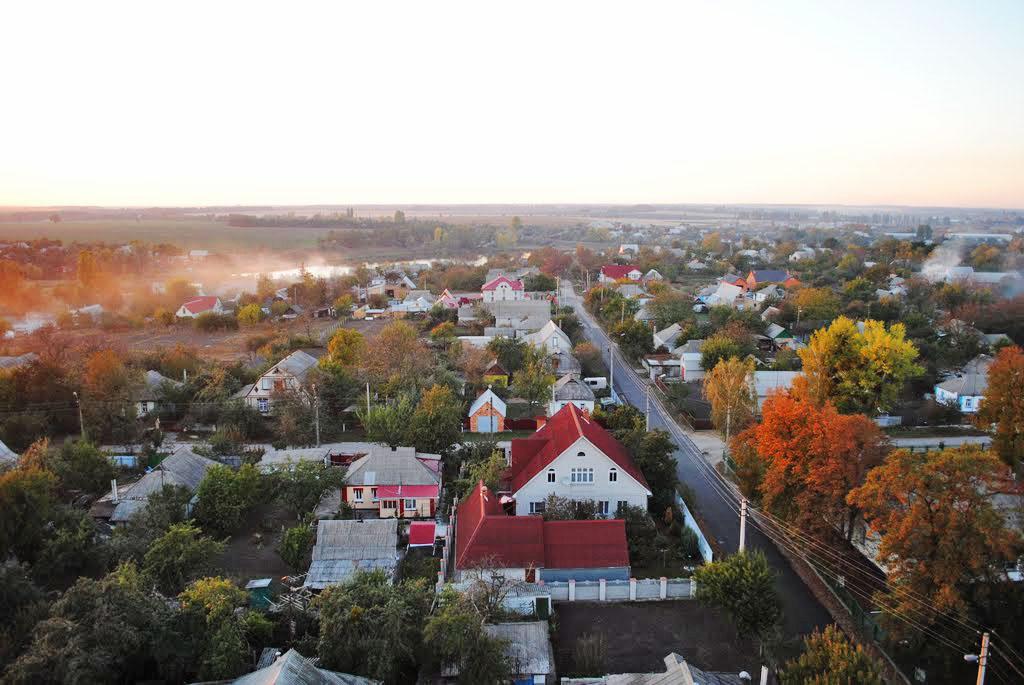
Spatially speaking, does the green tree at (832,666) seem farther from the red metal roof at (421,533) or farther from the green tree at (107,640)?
the green tree at (107,640)

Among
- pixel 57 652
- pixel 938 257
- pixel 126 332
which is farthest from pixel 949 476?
pixel 938 257

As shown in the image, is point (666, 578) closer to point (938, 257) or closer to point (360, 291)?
point (360, 291)

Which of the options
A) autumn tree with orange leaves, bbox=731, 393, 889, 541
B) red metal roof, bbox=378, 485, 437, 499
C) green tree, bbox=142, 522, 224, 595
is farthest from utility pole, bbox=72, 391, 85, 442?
autumn tree with orange leaves, bbox=731, 393, 889, 541

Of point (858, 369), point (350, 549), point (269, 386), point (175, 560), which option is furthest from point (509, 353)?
point (175, 560)

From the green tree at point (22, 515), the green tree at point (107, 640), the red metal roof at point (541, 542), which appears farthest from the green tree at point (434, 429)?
the green tree at point (107, 640)

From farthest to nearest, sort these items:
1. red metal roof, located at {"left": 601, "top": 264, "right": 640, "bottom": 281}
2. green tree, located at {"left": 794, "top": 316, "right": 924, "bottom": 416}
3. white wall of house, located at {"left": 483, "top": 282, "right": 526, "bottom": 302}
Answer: red metal roof, located at {"left": 601, "top": 264, "right": 640, "bottom": 281} < white wall of house, located at {"left": 483, "top": 282, "right": 526, "bottom": 302} < green tree, located at {"left": 794, "top": 316, "right": 924, "bottom": 416}

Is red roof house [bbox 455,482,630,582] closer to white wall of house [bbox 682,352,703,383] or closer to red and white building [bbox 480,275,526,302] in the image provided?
white wall of house [bbox 682,352,703,383]
